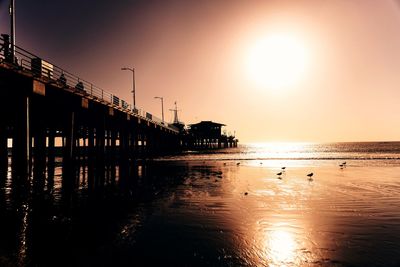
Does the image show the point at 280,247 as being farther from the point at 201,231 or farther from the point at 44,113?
the point at 44,113

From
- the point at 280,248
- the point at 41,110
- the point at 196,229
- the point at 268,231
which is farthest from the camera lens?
the point at 41,110

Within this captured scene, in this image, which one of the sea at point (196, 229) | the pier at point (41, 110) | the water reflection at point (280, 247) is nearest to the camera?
the water reflection at point (280, 247)

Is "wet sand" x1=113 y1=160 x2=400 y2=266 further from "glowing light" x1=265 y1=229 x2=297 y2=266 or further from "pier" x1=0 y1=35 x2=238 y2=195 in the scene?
"pier" x1=0 y1=35 x2=238 y2=195

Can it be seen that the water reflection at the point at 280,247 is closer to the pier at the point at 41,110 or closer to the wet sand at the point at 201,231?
the wet sand at the point at 201,231

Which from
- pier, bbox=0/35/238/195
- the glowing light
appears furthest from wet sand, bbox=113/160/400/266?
pier, bbox=0/35/238/195

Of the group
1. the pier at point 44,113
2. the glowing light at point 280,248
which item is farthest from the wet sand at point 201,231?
the pier at point 44,113

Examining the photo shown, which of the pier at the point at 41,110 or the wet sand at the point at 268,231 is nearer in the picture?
the wet sand at the point at 268,231

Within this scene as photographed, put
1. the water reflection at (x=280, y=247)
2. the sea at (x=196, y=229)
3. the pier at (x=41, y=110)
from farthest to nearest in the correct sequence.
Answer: the pier at (x=41, y=110)
the sea at (x=196, y=229)
the water reflection at (x=280, y=247)

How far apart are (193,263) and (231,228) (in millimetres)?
2830

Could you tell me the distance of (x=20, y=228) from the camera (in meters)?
8.15

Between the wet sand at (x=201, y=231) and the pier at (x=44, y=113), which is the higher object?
the pier at (x=44, y=113)

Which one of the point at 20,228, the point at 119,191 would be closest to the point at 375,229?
the point at 20,228

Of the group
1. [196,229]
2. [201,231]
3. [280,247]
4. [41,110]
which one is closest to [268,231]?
[280,247]

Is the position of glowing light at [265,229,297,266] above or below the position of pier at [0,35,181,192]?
below
